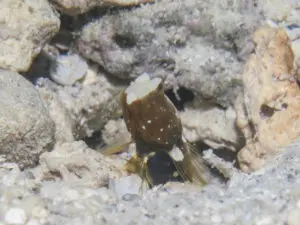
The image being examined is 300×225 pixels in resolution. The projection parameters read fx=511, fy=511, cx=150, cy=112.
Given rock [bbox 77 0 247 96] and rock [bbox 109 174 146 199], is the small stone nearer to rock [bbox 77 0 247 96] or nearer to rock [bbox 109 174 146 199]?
rock [bbox 109 174 146 199]

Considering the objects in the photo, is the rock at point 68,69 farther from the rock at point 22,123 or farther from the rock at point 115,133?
the rock at point 22,123

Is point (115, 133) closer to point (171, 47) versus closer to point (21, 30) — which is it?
point (171, 47)

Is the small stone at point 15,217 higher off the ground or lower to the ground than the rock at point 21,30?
lower

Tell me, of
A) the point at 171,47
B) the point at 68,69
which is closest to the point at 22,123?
the point at 68,69

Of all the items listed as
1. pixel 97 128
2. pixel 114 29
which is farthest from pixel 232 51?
pixel 97 128

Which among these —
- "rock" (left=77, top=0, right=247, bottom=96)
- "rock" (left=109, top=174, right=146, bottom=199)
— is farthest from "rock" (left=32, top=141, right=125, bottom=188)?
"rock" (left=77, top=0, right=247, bottom=96)

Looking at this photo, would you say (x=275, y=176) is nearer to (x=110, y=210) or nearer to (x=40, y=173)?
(x=110, y=210)

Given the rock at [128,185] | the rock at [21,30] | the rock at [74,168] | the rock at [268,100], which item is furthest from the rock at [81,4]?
the rock at [128,185]
